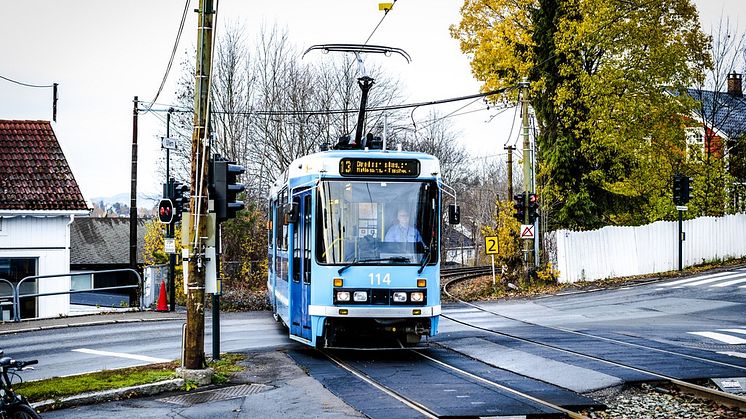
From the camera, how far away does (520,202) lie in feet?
105

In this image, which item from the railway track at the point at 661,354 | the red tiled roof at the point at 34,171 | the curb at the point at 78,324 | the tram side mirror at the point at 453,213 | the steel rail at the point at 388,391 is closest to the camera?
the steel rail at the point at 388,391

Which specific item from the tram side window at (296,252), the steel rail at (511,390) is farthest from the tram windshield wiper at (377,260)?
the steel rail at (511,390)

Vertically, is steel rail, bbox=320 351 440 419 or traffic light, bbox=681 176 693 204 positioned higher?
traffic light, bbox=681 176 693 204

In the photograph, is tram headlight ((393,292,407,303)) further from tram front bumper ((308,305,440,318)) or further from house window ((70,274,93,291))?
house window ((70,274,93,291))

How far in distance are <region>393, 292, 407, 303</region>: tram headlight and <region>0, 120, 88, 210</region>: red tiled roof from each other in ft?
53.2

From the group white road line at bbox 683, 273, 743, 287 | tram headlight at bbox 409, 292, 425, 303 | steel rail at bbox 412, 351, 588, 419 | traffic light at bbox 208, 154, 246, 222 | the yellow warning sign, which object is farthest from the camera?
the yellow warning sign

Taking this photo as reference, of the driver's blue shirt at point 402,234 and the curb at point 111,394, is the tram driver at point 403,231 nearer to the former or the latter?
the driver's blue shirt at point 402,234

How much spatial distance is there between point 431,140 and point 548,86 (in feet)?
103

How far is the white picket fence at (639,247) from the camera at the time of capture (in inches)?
1379

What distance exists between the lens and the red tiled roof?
2773 centimetres

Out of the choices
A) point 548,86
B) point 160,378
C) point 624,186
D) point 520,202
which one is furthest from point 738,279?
point 160,378

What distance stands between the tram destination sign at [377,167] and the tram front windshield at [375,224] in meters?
0.16

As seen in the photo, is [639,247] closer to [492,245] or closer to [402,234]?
[492,245]

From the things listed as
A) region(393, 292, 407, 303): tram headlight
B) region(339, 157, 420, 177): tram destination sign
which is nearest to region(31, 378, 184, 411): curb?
→ region(393, 292, 407, 303): tram headlight
